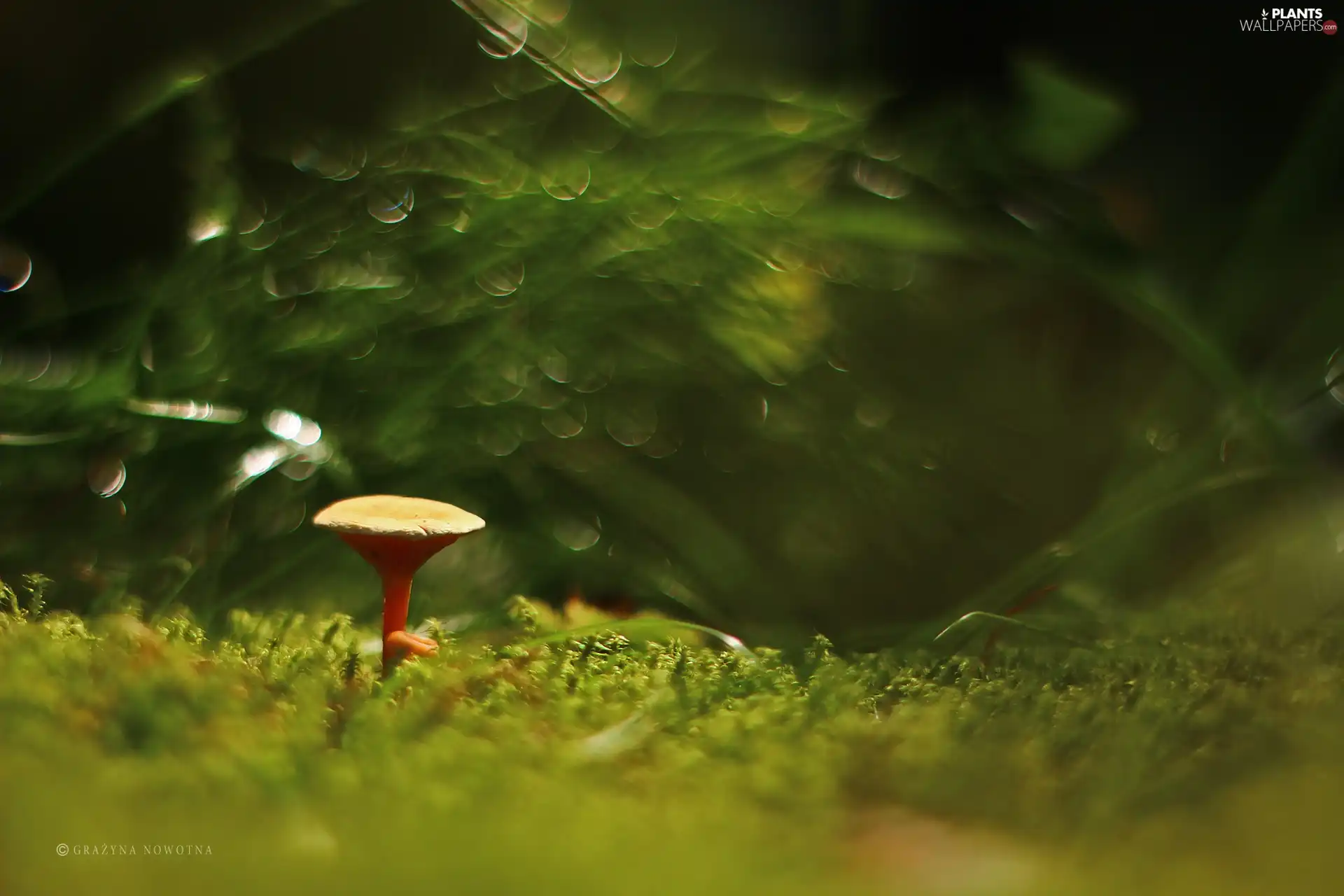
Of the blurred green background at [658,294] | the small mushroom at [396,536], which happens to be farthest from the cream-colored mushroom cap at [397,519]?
the blurred green background at [658,294]

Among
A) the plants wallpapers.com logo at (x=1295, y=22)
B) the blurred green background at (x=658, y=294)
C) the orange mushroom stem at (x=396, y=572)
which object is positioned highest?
the plants wallpapers.com logo at (x=1295, y=22)

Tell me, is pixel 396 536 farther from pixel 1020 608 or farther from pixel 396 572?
pixel 1020 608

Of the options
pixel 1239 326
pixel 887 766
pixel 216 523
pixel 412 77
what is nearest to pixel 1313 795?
pixel 887 766

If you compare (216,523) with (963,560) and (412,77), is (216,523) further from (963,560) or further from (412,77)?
(963,560)

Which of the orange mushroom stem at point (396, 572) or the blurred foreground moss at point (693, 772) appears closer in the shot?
the blurred foreground moss at point (693, 772)

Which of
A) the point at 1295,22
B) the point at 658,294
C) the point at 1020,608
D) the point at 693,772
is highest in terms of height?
the point at 1295,22

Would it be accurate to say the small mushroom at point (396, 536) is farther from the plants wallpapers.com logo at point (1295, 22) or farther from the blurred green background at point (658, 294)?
the plants wallpapers.com logo at point (1295, 22)

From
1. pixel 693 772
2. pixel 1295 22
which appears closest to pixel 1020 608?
pixel 693 772
